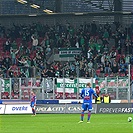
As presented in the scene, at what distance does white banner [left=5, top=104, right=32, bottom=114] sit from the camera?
38500mm

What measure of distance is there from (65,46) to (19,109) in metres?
14.5

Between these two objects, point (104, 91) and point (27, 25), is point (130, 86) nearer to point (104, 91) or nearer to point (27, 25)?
point (104, 91)

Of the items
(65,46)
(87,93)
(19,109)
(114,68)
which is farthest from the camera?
(65,46)

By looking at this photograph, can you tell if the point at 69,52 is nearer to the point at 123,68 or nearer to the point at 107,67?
the point at 107,67

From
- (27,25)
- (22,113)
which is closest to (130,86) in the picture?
(22,113)

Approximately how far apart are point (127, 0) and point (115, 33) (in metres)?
3.26

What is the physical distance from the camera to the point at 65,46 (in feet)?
170

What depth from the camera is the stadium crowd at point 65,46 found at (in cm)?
4656

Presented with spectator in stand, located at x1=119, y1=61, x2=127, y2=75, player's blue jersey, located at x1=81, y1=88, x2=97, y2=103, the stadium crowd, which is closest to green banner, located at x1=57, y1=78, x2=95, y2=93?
the stadium crowd

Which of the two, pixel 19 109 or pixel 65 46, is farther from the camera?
pixel 65 46

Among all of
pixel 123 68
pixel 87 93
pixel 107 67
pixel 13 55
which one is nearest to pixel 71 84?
pixel 107 67

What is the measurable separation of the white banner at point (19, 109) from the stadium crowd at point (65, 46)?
23.1ft

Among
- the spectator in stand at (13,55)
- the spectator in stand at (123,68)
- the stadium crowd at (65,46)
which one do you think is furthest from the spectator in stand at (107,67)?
the spectator in stand at (13,55)

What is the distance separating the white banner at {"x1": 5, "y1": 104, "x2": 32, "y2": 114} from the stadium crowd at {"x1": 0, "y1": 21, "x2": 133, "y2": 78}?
7.04m
